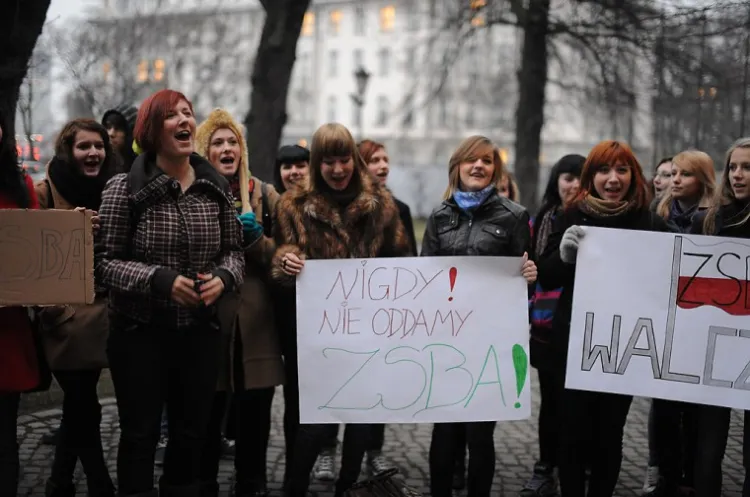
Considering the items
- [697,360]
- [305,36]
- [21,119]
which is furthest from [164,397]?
[305,36]

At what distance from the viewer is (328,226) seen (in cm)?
436

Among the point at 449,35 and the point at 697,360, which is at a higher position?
the point at 449,35

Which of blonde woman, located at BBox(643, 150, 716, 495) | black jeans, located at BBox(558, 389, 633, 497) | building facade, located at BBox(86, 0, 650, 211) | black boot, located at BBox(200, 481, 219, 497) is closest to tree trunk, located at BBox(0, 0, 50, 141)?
black boot, located at BBox(200, 481, 219, 497)

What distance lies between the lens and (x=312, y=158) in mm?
4383

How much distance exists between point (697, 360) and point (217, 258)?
7.50 feet

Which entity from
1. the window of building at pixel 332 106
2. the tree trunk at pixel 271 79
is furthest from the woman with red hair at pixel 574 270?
the window of building at pixel 332 106

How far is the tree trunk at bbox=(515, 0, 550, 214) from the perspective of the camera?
13.5 meters

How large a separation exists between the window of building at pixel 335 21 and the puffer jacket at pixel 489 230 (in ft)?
229

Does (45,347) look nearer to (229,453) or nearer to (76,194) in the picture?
(76,194)

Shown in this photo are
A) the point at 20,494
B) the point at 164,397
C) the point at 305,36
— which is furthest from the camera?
the point at 305,36

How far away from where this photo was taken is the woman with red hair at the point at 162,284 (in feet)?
12.2

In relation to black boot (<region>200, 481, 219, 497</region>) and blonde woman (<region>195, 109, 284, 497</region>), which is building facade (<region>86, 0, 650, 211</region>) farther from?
black boot (<region>200, 481, 219, 497</region>)

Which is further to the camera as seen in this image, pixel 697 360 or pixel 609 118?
pixel 609 118

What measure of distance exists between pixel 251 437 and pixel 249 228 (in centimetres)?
118
